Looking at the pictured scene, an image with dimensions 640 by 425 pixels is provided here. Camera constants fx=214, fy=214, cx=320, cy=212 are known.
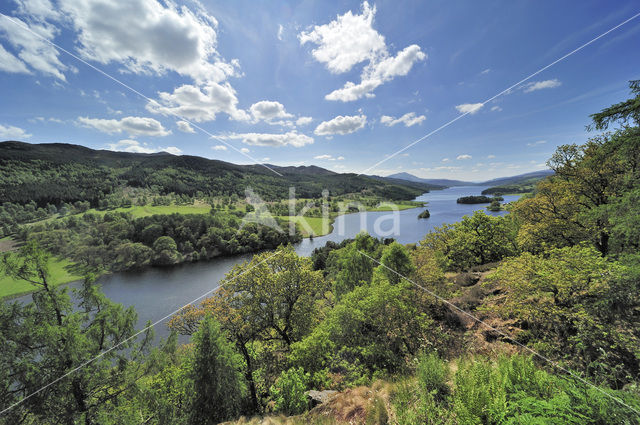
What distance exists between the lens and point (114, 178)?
301 ft

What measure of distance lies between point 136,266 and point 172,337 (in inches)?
2079

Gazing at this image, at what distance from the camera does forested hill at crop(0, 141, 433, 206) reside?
59.3 metres

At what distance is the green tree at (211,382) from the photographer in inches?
286

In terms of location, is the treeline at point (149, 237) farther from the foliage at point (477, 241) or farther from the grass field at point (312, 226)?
the foliage at point (477, 241)

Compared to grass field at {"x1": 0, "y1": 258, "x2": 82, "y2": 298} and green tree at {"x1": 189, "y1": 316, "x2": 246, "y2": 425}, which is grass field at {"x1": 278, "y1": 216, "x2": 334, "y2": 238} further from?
green tree at {"x1": 189, "y1": 316, "x2": 246, "y2": 425}

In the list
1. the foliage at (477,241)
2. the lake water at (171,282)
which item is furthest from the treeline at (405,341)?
the lake water at (171,282)

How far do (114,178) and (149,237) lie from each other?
5805 cm

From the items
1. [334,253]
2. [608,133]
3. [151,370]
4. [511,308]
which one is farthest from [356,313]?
[334,253]

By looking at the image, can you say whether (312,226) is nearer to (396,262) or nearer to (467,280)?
(396,262)

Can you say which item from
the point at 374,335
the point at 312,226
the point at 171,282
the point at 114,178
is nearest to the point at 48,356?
the point at 374,335

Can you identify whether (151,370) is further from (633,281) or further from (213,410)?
(633,281)

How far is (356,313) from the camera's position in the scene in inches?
360

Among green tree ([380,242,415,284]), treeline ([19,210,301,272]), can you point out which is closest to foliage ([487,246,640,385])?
green tree ([380,242,415,284])

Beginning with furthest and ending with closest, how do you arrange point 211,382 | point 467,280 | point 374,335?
point 467,280
point 374,335
point 211,382
